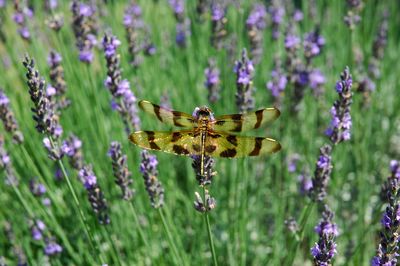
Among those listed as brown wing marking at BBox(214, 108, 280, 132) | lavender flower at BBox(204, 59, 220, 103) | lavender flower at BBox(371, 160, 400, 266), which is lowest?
lavender flower at BBox(371, 160, 400, 266)

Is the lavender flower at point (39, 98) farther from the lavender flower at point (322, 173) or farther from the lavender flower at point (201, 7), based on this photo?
the lavender flower at point (201, 7)

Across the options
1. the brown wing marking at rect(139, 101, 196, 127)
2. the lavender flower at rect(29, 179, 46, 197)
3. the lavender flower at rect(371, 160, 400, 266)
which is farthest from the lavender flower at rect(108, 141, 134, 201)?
the lavender flower at rect(371, 160, 400, 266)

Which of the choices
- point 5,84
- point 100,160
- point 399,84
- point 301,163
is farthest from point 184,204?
point 399,84

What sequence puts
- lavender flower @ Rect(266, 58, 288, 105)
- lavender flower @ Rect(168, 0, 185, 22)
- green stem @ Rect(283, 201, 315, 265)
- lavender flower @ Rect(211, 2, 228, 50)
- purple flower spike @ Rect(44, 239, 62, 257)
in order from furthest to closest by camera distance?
lavender flower @ Rect(168, 0, 185, 22) → lavender flower @ Rect(266, 58, 288, 105) → lavender flower @ Rect(211, 2, 228, 50) → purple flower spike @ Rect(44, 239, 62, 257) → green stem @ Rect(283, 201, 315, 265)

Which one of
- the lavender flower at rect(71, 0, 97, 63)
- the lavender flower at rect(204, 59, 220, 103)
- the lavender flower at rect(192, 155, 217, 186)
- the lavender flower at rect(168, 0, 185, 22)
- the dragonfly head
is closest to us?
the lavender flower at rect(192, 155, 217, 186)

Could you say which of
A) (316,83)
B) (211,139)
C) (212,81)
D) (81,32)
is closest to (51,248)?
(211,139)

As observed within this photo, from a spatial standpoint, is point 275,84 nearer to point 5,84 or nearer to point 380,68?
point 380,68

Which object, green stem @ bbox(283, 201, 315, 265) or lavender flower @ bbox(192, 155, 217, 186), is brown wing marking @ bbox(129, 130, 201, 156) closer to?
lavender flower @ bbox(192, 155, 217, 186)
